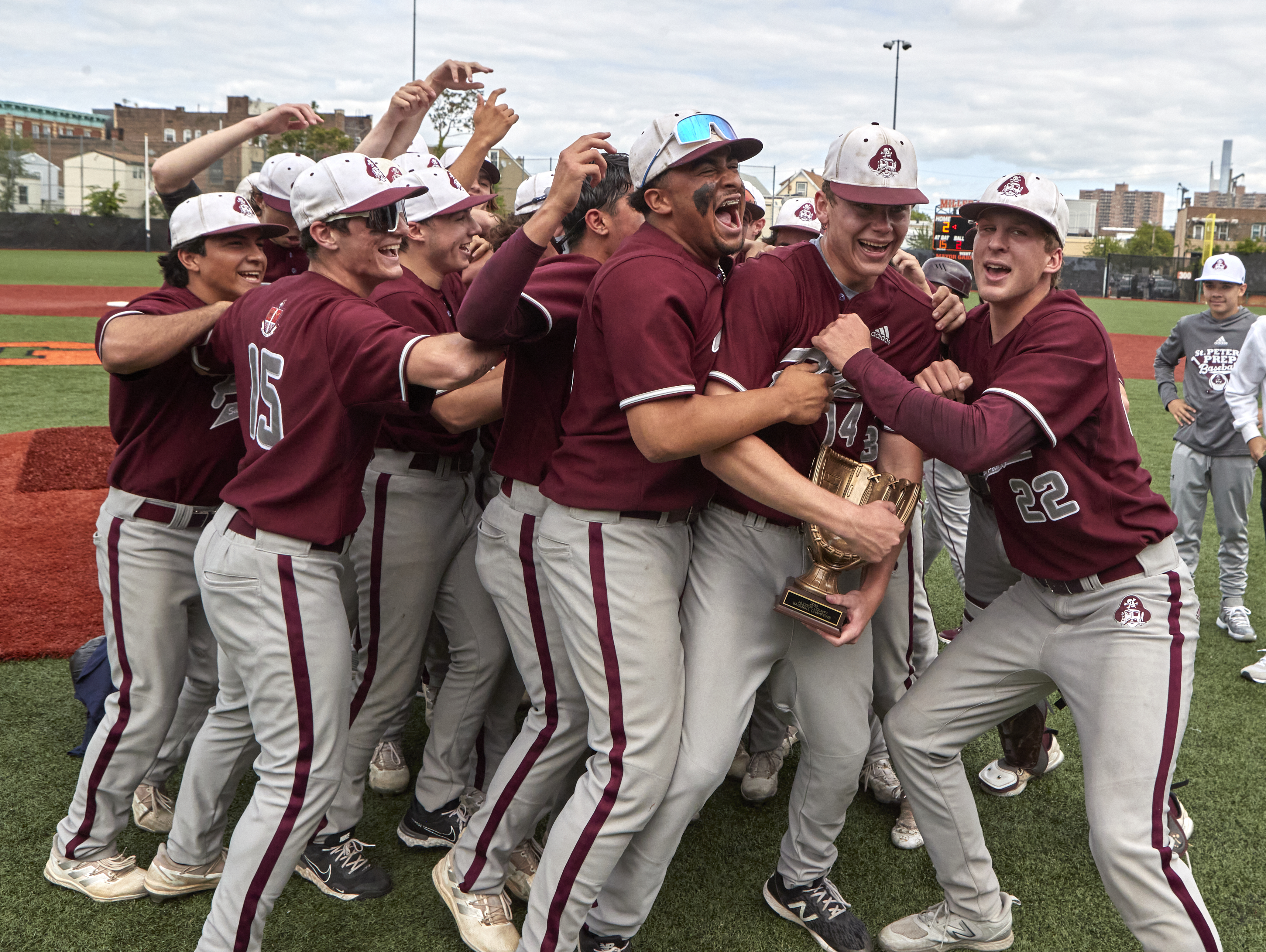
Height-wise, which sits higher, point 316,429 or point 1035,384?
point 1035,384

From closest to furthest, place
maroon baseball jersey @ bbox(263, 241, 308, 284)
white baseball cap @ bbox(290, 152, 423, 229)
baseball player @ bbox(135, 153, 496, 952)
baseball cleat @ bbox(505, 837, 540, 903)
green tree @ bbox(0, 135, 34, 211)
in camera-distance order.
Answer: baseball player @ bbox(135, 153, 496, 952) < white baseball cap @ bbox(290, 152, 423, 229) < baseball cleat @ bbox(505, 837, 540, 903) < maroon baseball jersey @ bbox(263, 241, 308, 284) < green tree @ bbox(0, 135, 34, 211)

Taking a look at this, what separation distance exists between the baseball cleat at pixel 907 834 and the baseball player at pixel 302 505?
2058 mm

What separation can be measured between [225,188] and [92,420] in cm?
7545

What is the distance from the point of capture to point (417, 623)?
140 inches

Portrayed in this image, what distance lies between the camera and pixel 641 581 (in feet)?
9.26

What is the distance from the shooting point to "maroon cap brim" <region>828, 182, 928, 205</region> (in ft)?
9.53

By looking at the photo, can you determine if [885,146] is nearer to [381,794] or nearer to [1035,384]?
[1035,384]

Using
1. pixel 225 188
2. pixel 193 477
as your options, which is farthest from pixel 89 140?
pixel 193 477

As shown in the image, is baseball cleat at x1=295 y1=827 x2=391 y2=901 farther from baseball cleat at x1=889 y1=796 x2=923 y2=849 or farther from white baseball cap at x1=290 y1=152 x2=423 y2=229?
white baseball cap at x1=290 y1=152 x2=423 y2=229

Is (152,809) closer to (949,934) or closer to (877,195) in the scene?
(949,934)

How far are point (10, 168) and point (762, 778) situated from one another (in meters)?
65.6

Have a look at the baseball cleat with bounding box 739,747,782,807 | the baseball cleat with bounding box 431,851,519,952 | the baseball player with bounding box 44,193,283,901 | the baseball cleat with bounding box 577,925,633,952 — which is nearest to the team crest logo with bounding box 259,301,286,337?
the baseball player with bounding box 44,193,283,901

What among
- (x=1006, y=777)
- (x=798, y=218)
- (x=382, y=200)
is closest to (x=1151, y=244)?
(x=798, y=218)

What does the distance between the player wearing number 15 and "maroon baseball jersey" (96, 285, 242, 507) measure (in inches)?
16.3
